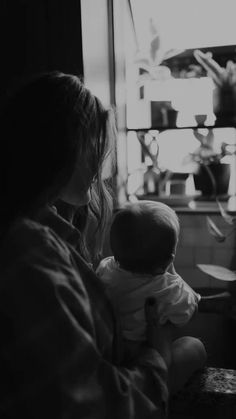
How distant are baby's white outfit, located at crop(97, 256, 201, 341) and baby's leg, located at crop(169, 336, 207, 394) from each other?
55 mm

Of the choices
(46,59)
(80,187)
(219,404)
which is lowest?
(219,404)

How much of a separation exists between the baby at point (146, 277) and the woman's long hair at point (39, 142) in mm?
289

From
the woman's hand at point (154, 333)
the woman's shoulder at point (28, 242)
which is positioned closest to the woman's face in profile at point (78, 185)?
the woman's shoulder at point (28, 242)

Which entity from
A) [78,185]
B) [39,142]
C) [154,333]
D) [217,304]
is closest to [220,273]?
[217,304]

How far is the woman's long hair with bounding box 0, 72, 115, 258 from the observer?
73 cm

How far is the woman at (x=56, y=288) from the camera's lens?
622 millimetres

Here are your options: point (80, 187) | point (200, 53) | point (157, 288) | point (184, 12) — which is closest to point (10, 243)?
point (80, 187)

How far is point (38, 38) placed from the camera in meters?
1.30

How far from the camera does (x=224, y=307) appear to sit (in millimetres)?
1541

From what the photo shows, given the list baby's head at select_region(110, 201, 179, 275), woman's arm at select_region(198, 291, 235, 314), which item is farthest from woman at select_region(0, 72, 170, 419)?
woman's arm at select_region(198, 291, 235, 314)

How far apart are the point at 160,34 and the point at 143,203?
3.70 feet

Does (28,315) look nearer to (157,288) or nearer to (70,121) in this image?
(70,121)

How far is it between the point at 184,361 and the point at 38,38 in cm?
100

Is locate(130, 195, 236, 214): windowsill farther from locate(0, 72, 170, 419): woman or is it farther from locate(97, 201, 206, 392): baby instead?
locate(0, 72, 170, 419): woman
